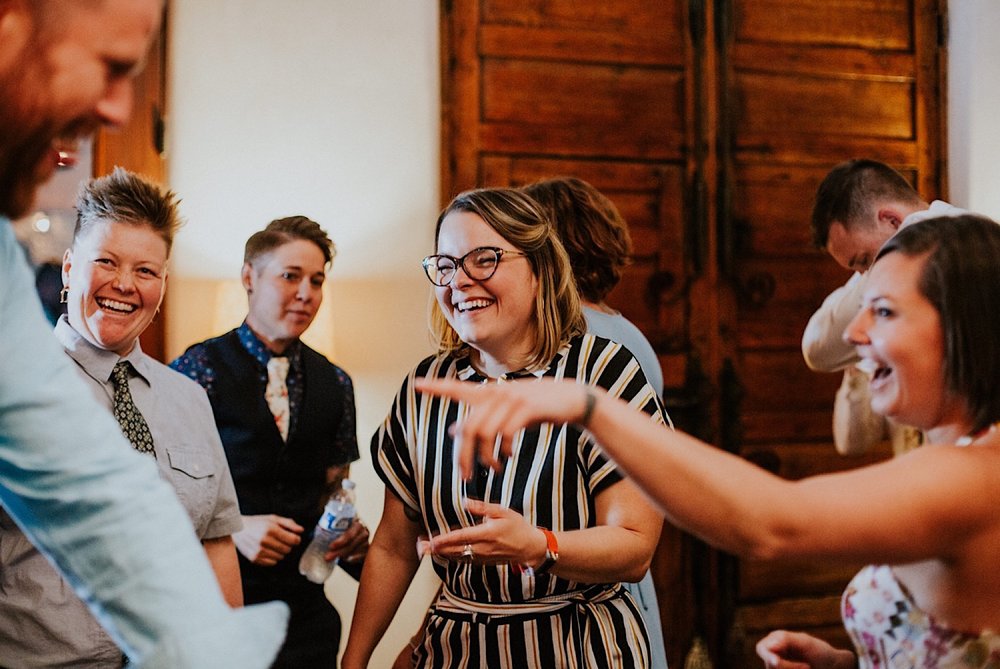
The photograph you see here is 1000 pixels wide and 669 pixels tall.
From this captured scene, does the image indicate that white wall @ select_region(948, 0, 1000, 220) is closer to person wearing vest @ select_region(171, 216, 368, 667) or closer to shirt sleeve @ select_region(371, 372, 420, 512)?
person wearing vest @ select_region(171, 216, 368, 667)

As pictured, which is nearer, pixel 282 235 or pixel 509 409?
pixel 509 409

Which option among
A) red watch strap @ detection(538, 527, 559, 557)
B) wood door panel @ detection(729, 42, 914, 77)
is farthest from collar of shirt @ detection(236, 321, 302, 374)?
wood door panel @ detection(729, 42, 914, 77)

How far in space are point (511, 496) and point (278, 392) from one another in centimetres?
119

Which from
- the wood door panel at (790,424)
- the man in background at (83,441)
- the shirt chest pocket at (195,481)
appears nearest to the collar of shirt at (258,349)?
the shirt chest pocket at (195,481)

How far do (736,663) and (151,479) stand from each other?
3569 mm

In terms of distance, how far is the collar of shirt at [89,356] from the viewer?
1858 millimetres

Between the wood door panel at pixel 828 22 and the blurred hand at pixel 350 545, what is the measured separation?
9.44 feet

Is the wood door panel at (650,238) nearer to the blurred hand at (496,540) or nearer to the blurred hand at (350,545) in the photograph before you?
the blurred hand at (350,545)

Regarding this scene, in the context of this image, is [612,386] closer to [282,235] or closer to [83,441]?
[83,441]

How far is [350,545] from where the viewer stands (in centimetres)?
247

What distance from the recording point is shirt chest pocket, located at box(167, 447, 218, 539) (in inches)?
74.4

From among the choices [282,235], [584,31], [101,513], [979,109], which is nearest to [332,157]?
[282,235]

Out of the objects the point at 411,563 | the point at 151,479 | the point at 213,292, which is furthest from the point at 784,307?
the point at 151,479

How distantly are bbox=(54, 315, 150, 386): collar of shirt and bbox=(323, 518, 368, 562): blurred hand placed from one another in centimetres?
74
